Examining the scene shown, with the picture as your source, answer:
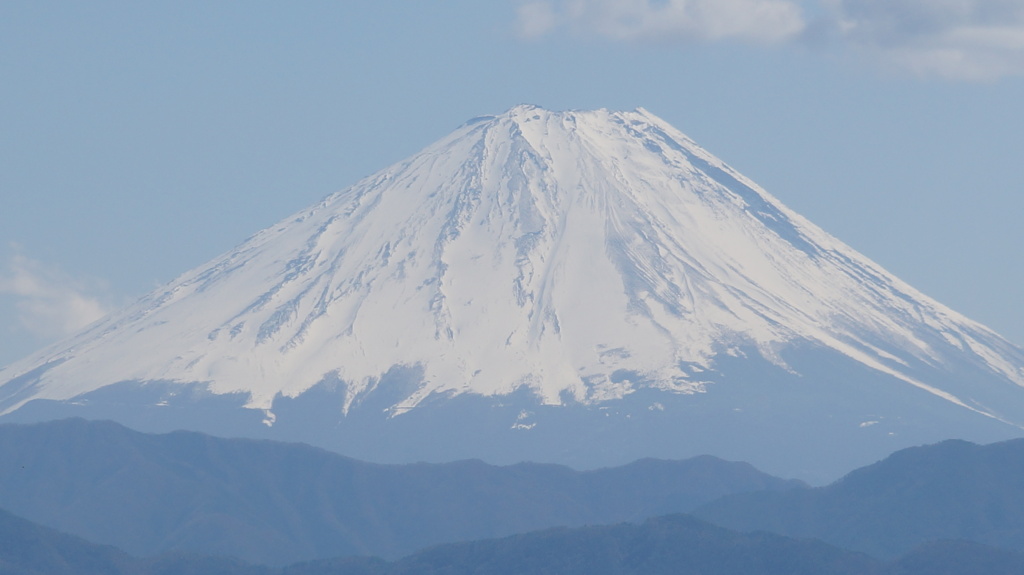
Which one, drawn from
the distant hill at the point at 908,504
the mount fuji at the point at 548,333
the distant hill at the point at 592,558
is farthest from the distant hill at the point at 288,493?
the mount fuji at the point at 548,333

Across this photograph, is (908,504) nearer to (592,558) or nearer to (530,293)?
(592,558)

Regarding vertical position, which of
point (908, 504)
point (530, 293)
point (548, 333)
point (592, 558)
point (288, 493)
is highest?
point (530, 293)

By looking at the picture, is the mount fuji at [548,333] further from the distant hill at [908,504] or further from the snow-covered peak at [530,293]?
the distant hill at [908,504]

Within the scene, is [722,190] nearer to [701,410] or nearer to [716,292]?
[716,292]

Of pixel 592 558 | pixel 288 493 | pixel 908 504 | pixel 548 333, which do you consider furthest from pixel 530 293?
pixel 592 558

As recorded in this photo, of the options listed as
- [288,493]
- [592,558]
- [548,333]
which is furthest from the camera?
[548,333]

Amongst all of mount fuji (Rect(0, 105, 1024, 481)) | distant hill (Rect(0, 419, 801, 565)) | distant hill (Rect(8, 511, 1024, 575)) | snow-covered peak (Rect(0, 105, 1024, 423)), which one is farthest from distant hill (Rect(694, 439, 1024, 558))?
snow-covered peak (Rect(0, 105, 1024, 423))

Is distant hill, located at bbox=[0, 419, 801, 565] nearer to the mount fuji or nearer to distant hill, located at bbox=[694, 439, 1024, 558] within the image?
distant hill, located at bbox=[694, 439, 1024, 558]
